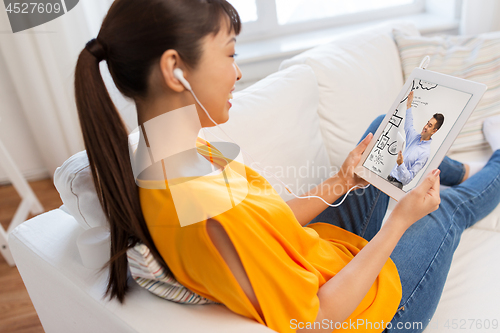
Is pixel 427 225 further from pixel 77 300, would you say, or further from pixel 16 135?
pixel 16 135

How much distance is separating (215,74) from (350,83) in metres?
0.88

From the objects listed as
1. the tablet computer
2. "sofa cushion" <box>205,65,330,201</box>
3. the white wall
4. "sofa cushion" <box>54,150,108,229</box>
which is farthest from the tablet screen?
the white wall

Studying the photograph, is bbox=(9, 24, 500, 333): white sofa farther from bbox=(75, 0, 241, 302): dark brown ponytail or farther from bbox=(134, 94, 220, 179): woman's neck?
bbox=(134, 94, 220, 179): woman's neck

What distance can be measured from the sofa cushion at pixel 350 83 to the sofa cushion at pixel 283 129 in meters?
0.06

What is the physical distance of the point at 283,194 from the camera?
109cm

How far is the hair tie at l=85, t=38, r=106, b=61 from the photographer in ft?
1.99

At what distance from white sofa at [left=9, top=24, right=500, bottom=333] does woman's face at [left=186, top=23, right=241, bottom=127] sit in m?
0.31

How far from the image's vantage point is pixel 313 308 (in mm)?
642

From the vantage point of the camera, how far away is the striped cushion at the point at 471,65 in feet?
4.82

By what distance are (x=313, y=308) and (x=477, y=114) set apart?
1.25 meters

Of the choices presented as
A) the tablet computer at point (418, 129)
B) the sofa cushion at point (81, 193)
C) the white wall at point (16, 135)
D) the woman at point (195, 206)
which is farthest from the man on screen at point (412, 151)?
the white wall at point (16, 135)

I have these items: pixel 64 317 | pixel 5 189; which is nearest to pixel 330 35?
pixel 64 317

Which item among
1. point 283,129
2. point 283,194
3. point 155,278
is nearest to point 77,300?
point 155,278

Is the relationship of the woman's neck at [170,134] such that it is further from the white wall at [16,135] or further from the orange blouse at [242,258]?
the white wall at [16,135]
